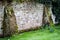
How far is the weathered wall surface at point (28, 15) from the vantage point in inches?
544

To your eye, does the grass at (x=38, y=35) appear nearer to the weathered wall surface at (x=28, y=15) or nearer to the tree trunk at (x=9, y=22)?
the tree trunk at (x=9, y=22)

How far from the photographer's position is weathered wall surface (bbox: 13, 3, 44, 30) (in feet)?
45.4

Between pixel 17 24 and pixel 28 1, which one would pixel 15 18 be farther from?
pixel 28 1

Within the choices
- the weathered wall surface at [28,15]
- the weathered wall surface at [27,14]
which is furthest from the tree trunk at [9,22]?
the weathered wall surface at [28,15]

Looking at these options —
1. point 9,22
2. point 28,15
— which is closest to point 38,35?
point 9,22

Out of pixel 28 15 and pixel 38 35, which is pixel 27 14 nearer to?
pixel 28 15

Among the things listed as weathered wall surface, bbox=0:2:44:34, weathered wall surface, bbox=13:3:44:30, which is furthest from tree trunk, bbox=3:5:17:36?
weathered wall surface, bbox=13:3:44:30

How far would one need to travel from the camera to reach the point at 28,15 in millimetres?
14336

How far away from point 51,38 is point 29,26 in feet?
9.04

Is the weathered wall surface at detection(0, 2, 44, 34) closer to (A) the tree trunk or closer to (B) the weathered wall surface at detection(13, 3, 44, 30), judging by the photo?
(B) the weathered wall surface at detection(13, 3, 44, 30)

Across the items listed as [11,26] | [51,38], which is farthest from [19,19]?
[51,38]

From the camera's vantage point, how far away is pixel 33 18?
48.0ft

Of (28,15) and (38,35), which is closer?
(38,35)

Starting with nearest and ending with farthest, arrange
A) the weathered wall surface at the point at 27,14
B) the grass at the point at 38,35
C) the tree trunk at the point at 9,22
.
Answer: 1. the grass at the point at 38,35
2. the tree trunk at the point at 9,22
3. the weathered wall surface at the point at 27,14
